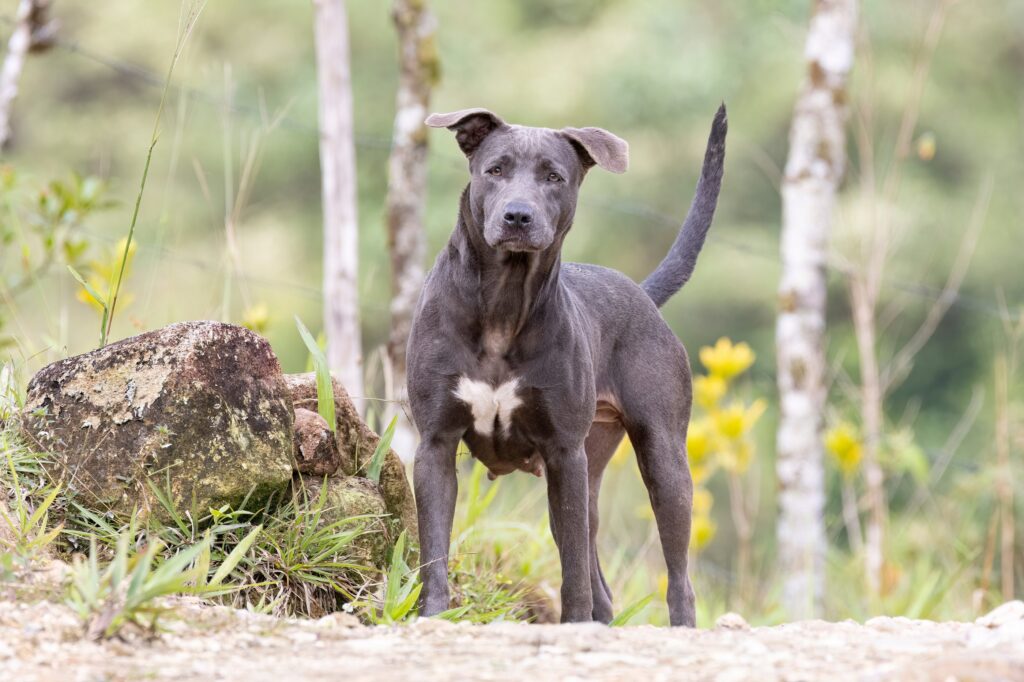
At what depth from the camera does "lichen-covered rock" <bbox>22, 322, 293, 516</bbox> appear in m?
3.70

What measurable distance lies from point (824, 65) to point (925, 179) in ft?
21.2

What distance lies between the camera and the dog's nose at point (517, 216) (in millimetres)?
3725

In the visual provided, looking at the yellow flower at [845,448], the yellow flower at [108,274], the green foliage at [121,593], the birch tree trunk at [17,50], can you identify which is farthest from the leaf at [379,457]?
the yellow flower at [845,448]

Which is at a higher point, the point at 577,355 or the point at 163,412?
the point at 577,355

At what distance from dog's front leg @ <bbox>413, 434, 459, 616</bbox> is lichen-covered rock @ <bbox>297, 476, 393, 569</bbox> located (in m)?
0.20

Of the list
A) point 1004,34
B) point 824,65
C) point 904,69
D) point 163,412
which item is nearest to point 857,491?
point 824,65

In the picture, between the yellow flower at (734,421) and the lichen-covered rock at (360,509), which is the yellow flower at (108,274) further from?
the yellow flower at (734,421)

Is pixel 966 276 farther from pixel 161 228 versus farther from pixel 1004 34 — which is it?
pixel 161 228

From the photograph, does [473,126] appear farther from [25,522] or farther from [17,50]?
[17,50]

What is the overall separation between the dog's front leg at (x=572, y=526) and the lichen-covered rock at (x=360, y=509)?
0.57m

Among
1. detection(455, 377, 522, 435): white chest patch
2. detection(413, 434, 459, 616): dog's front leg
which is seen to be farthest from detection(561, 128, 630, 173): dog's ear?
detection(413, 434, 459, 616): dog's front leg

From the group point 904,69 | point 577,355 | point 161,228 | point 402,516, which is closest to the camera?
point 577,355

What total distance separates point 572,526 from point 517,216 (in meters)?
1.00

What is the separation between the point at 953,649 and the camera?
2.85 meters
